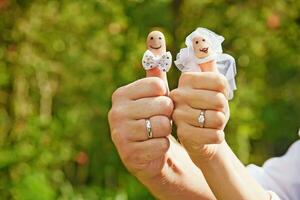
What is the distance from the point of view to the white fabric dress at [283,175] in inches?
97.7

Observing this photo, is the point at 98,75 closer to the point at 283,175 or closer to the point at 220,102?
the point at 283,175

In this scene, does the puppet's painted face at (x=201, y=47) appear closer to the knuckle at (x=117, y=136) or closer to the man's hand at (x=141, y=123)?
the man's hand at (x=141, y=123)

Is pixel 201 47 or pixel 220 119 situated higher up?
pixel 201 47

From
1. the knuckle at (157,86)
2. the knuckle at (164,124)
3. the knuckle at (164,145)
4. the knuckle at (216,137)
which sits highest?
the knuckle at (157,86)

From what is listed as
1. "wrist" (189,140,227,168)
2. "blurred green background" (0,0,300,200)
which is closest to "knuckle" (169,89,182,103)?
"wrist" (189,140,227,168)

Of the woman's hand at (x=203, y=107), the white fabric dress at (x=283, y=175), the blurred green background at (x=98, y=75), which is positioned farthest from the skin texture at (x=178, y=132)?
the blurred green background at (x=98, y=75)

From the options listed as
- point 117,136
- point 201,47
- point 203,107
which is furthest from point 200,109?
point 117,136

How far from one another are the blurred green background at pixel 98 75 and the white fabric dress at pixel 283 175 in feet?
6.89

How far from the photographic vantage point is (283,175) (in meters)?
2.52

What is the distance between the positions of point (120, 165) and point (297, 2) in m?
1.28

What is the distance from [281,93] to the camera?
5.38m

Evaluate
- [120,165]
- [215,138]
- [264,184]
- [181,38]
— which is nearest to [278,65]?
[181,38]

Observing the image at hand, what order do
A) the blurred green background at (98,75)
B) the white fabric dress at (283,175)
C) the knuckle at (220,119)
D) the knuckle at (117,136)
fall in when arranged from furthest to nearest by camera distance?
1. the blurred green background at (98,75)
2. the white fabric dress at (283,175)
3. the knuckle at (117,136)
4. the knuckle at (220,119)

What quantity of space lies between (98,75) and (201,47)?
128 inches
